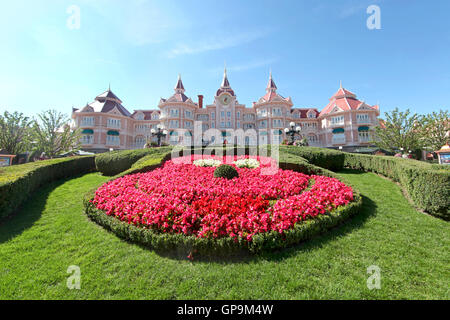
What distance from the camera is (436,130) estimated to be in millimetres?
18812

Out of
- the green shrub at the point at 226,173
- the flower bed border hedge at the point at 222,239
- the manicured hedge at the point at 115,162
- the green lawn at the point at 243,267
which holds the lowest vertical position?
the green lawn at the point at 243,267

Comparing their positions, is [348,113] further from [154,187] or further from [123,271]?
[123,271]

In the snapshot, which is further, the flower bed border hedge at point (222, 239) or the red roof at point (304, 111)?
the red roof at point (304, 111)

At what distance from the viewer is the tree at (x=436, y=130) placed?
60.6 ft

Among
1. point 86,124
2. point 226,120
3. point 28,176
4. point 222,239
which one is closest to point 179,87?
point 226,120

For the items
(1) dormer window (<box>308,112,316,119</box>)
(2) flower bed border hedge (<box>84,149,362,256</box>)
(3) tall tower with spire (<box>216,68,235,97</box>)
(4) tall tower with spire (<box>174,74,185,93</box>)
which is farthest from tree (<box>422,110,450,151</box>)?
(4) tall tower with spire (<box>174,74,185,93</box>)

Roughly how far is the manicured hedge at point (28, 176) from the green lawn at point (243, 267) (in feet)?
4.70

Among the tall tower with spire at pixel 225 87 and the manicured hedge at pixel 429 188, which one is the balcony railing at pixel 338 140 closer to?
the tall tower with spire at pixel 225 87

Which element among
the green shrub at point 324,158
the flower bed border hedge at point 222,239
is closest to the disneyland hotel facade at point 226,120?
the green shrub at point 324,158

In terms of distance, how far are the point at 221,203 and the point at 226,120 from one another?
38.2m

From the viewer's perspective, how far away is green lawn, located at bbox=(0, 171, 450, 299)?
3020 mm

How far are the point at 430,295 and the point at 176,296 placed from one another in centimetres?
397

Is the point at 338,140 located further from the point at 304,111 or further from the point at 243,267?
the point at 243,267
